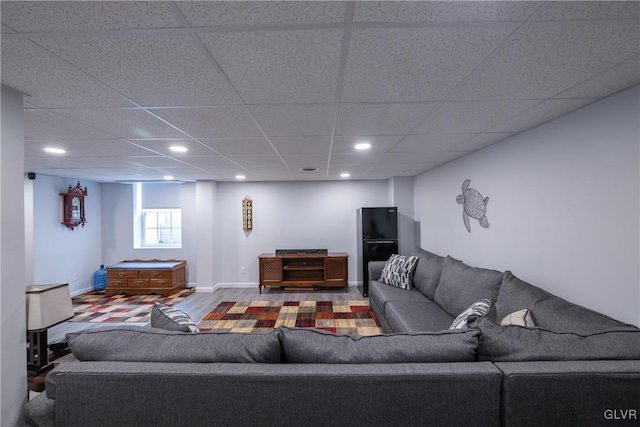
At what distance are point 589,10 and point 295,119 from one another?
5.07ft

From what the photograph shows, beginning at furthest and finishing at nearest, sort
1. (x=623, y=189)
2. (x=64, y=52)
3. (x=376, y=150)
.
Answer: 1. (x=376, y=150)
2. (x=623, y=189)
3. (x=64, y=52)

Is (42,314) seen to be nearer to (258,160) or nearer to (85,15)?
(85,15)

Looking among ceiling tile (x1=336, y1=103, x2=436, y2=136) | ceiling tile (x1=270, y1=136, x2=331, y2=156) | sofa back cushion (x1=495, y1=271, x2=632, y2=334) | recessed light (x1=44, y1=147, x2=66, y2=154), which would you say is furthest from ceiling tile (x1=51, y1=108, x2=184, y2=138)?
sofa back cushion (x1=495, y1=271, x2=632, y2=334)

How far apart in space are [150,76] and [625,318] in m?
2.86

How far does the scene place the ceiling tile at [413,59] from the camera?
112 centimetres

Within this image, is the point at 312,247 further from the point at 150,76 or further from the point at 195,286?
the point at 150,76

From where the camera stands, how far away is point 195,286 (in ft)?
20.1

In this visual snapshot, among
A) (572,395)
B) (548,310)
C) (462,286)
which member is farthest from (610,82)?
(462,286)

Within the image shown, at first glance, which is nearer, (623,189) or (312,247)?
(623,189)

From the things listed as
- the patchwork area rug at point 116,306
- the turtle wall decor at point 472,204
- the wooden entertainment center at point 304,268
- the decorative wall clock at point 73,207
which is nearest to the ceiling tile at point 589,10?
the turtle wall decor at point 472,204

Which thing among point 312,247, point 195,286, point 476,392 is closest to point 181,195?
point 195,286

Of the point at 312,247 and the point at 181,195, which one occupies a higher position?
the point at 181,195

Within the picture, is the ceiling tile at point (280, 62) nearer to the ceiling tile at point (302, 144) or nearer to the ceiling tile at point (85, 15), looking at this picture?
the ceiling tile at point (85, 15)

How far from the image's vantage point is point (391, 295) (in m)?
3.59
